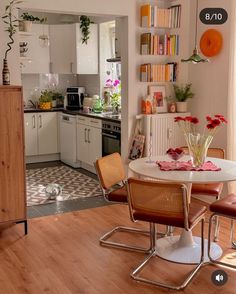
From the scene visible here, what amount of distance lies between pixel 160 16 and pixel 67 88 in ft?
9.48

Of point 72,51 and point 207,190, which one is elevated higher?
point 72,51

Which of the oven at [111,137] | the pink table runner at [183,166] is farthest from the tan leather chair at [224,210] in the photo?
the oven at [111,137]

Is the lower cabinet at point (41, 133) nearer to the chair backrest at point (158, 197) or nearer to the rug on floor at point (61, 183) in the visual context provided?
the rug on floor at point (61, 183)

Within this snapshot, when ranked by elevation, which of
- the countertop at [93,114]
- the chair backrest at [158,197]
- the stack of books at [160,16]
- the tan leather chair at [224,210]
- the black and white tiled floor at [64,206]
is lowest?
the black and white tiled floor at [64,206]

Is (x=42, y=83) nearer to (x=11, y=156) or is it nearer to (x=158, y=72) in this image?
(x=158, y=72)

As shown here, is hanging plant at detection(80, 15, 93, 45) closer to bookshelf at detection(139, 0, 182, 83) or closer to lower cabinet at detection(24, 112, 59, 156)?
lower cabinet at detection(24, 112, 59, 156)

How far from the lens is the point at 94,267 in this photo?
342 centimetres

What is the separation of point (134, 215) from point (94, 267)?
1.84ft

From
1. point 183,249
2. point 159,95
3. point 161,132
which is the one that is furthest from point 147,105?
point 183,249

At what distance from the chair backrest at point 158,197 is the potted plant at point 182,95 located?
8.18 feet

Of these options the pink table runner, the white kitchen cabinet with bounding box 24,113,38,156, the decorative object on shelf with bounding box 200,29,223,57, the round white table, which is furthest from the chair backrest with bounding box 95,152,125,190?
the white kitchen cabinet with bounding box 24,113,38,156

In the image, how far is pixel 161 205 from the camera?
308cm

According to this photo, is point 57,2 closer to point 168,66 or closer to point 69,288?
point 168,66

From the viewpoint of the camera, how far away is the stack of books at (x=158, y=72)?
5.16 metres
